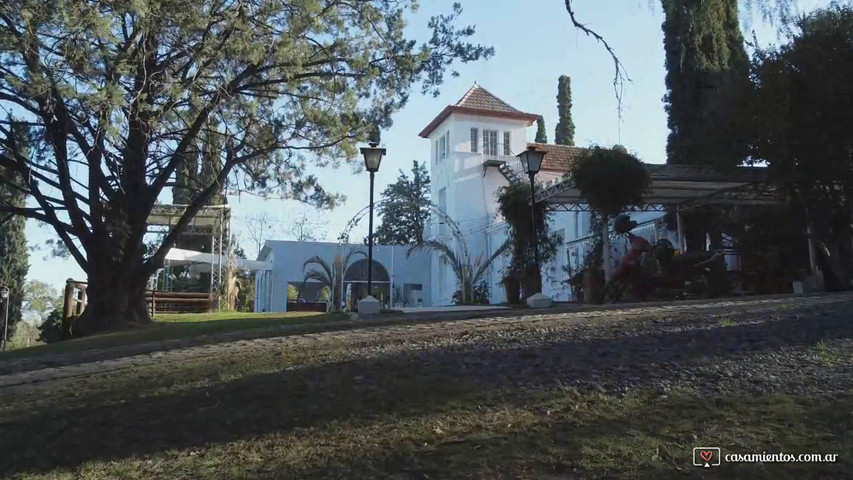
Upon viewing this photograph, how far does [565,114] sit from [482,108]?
430 inches

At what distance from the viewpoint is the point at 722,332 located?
5.98 meters

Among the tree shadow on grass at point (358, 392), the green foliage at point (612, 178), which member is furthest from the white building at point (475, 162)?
the tree shadow on grass at point (358, 392)

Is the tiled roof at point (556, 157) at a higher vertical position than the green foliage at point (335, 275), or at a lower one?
higher

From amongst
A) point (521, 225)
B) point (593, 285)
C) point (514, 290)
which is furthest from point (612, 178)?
point (514, 290)

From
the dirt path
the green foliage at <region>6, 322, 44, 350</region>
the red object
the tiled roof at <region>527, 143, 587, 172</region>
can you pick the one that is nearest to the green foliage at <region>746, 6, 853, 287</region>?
the red object

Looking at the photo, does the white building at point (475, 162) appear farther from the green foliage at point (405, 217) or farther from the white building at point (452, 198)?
the green foliage at point (405, 217)

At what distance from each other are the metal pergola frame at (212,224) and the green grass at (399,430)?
17875mm

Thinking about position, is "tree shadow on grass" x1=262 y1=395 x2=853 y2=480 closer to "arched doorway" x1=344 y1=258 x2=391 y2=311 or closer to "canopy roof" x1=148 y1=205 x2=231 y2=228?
"canopy roof" x1=148 y1=205 x2=231 y2=228

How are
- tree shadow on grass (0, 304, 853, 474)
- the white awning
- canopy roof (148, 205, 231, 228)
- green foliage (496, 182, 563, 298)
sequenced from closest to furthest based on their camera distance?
tree shadow on grass (0, 304, 853, 474)
green foliage (496, 182, 563, 298)
canopy roof (148, 205, 231, 228)
the white awning

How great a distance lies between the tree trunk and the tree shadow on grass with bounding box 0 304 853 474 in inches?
378

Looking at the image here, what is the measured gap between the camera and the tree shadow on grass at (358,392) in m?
4.44

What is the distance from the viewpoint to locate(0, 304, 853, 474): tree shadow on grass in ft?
14.6

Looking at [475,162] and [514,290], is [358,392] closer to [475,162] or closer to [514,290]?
[514,290]

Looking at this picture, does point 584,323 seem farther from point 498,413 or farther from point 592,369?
point 498,413
